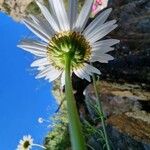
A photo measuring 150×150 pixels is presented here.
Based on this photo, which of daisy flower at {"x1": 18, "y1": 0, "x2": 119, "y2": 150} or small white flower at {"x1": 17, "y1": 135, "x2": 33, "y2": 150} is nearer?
daisy flower at {"x1": 18, "y1": 0, "x2": 119, "y2": 150}

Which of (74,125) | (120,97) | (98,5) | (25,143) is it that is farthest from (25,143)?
(74,125)

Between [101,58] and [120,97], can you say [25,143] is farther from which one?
[101,58]

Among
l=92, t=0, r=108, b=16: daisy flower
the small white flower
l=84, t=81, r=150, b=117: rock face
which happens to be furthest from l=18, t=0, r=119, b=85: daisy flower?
l=92, t=0, r=108, b=16: daisy flower

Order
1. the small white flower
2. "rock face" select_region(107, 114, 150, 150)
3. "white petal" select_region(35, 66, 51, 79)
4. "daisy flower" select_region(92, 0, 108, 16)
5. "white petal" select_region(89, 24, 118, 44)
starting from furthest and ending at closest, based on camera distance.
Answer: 1. "daisy flower" select_region(92, 0, 108, 16)
2. the small white flower
3. "rock face" select_region(107, 114, 150, 150)
4. "white petal" select_region(35, 66, 51, 79)
5. "white petal" select_region(89, 24, 118, 44)

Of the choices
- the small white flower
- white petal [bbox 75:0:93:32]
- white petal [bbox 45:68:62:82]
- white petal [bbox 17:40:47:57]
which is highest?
the small white flower

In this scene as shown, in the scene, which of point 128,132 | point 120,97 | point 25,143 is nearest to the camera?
point 128,132

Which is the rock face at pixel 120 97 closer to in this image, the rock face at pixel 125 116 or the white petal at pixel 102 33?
the rock face at pixel 125 116

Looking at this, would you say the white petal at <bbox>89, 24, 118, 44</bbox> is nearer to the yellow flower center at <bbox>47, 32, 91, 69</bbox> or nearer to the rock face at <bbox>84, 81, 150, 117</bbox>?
the yellow flower center at <bbox>47, 32, 91, 69</bbox>

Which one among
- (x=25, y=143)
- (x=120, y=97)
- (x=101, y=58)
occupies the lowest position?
(x=101, y=58)

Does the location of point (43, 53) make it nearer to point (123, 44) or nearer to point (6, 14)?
point (123, 44)

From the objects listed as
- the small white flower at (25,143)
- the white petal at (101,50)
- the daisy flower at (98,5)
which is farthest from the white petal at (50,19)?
the daisy flower at (98,5)
